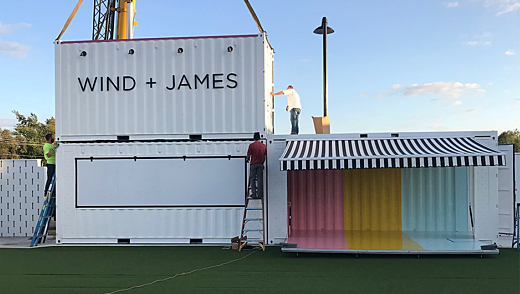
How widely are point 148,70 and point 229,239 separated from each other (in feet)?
14.8

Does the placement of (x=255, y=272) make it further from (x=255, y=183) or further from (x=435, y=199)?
(x=435, y=199)

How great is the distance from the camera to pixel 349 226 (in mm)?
11453

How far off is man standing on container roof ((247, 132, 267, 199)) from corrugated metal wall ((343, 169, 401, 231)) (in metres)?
2.30

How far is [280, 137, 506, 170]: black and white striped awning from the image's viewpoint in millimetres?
9133

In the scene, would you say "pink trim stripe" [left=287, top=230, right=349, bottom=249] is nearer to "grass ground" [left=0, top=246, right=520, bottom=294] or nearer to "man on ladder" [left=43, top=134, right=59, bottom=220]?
"grass ground" [left=0, top=246, right=520, bottom=294]

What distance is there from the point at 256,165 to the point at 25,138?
54005 millimetres

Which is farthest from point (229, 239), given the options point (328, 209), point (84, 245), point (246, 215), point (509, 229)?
point (509, 229)

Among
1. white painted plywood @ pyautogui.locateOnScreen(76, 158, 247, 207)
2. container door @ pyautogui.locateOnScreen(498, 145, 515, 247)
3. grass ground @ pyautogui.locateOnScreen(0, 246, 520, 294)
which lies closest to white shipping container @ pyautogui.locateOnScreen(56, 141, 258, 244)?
white painted plywood @ pyautogui.locateOnScreen(76, 158, 247, 207)

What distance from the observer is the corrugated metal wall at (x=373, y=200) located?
37.1ft

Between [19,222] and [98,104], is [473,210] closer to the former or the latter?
[98,104]

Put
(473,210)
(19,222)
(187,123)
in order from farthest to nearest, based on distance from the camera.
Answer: (19,222) < (187,123) < (473,210)

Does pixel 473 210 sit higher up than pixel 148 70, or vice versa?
pixel 148 70

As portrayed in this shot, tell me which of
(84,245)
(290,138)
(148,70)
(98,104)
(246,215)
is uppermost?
(148,70)

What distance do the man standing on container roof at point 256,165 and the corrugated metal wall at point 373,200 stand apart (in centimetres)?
230
